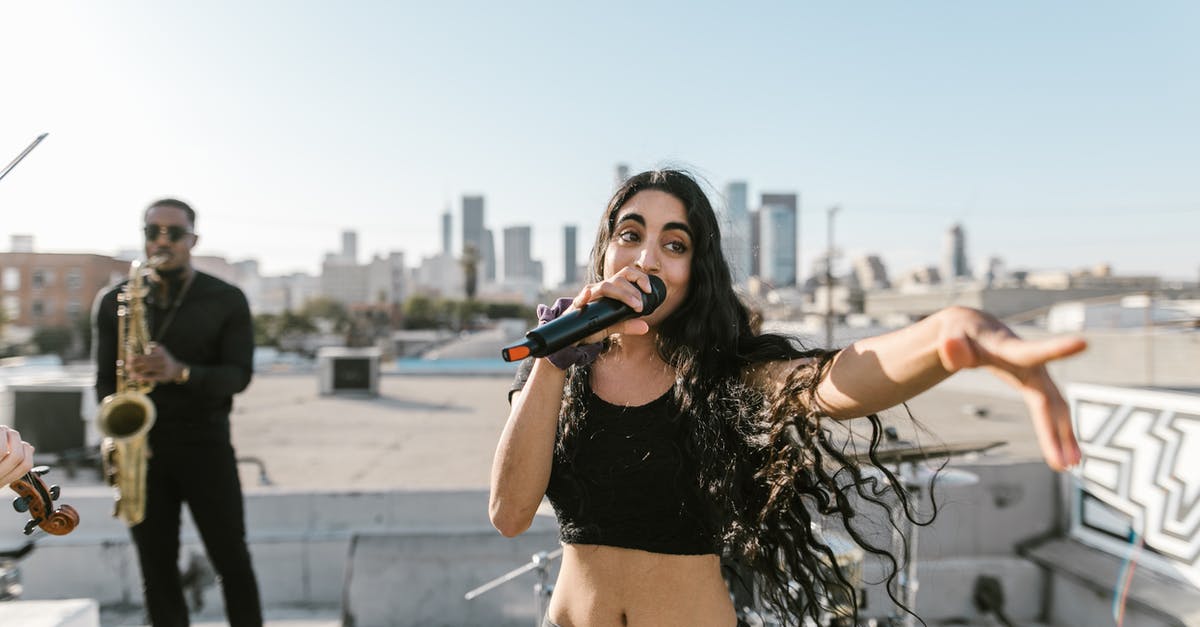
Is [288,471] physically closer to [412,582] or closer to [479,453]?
[479,453]

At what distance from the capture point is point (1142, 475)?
12.9 ft

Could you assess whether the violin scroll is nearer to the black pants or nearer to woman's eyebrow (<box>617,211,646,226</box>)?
the black pants

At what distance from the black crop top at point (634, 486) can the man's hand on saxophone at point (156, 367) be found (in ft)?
6.88

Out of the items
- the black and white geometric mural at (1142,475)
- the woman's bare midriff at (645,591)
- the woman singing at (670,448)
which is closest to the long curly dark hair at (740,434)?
the woman singing at (670,448)

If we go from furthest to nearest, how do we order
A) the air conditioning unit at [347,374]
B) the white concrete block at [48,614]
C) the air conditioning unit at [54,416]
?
the air conditioning unit at [347,374] < the air conditioning unit at [54,416] < the white concrete block at [48,614]

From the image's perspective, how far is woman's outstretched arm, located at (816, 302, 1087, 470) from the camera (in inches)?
31.4

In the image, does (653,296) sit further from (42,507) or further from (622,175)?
(42,507)

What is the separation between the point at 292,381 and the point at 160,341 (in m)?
16.6

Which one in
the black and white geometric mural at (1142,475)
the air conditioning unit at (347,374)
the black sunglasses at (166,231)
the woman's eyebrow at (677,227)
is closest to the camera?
the woman's eyebrow at (677,227)

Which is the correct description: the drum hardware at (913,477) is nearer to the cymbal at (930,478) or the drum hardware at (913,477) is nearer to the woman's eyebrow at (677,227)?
the cymbal at (930,478)

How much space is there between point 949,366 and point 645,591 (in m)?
0.93

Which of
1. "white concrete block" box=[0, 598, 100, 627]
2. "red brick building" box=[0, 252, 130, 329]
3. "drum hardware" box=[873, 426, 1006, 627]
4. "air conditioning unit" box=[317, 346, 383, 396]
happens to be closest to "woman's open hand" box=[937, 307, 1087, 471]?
"drum hardware" box=[873, 426, 1006, 627]

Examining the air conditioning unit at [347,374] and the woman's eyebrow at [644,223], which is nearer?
the woman's eyebrow at [644,223]

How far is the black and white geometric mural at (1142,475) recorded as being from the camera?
3.67 m
